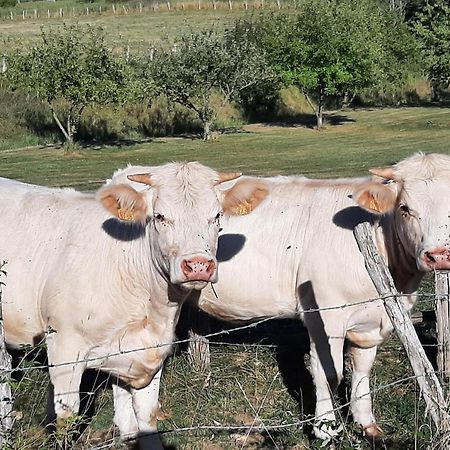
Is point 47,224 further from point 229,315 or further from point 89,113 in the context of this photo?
point 89,113

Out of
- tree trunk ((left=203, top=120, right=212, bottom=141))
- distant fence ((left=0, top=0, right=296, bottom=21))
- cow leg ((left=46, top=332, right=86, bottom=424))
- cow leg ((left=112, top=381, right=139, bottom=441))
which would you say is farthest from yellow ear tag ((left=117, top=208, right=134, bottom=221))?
distant fence ((left=0, top=0, right=296, bottom=21))

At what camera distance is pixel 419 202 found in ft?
17.8

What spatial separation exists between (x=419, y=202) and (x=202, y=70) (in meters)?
29.0

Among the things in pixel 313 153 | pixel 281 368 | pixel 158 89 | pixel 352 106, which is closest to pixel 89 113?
pixel 158 89

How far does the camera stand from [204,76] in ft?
111

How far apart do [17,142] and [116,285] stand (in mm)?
27041

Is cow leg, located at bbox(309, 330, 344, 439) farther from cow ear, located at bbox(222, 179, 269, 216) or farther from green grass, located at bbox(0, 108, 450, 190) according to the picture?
green grass, located at bbox(0, 108, 450, 190)

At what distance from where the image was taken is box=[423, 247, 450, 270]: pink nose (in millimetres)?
4980

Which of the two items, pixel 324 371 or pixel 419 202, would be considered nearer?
pixel 419 202

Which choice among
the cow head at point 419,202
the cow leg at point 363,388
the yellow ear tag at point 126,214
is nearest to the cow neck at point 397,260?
the cow head at point 419,202

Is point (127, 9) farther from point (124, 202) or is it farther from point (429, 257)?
point (429, 257)

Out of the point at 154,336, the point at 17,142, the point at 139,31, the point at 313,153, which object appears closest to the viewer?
the point at 154,336

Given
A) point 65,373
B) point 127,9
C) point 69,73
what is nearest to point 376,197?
point 65,373

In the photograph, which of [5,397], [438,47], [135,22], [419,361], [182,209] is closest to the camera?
[5,397]
